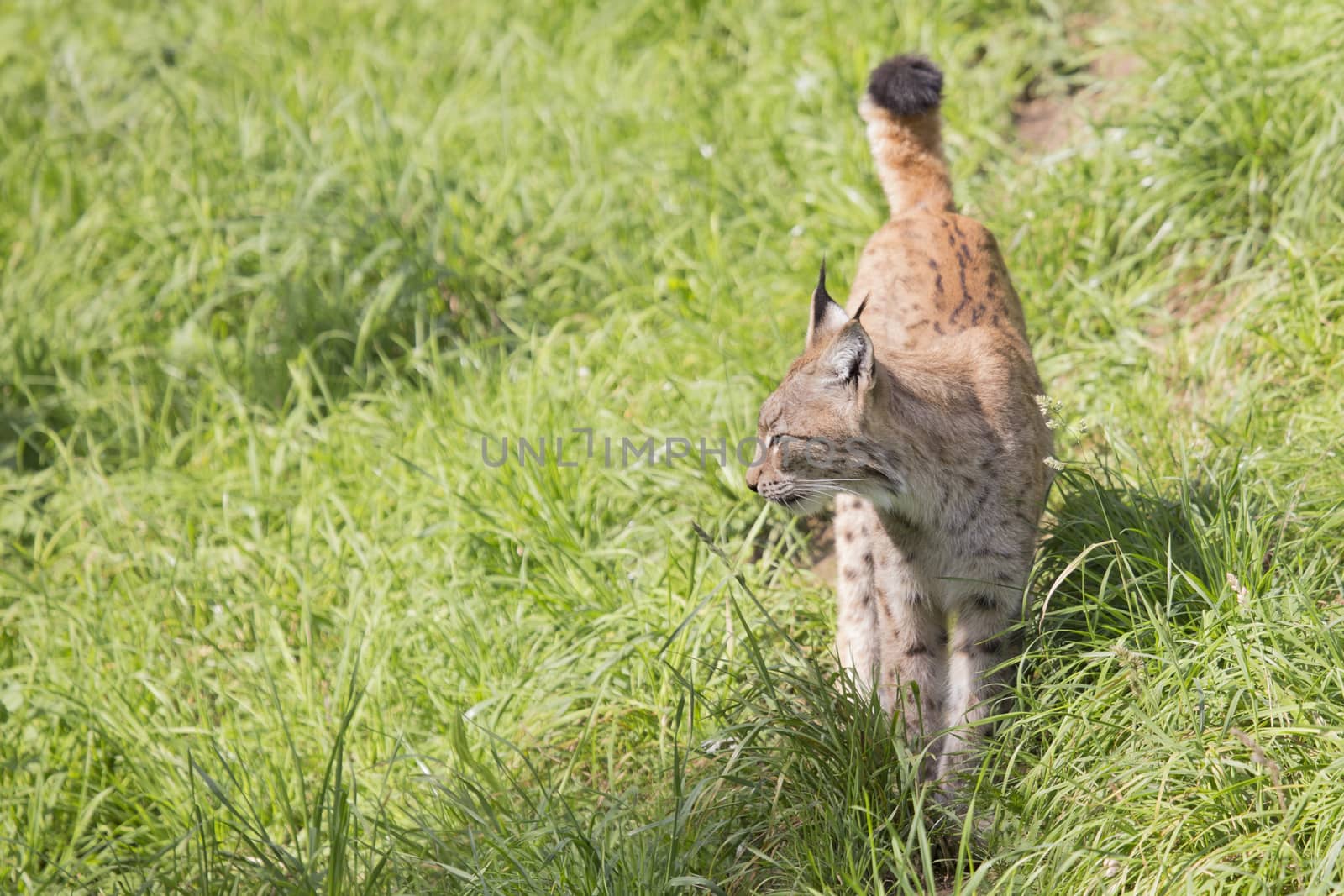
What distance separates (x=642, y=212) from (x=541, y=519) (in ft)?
6.71

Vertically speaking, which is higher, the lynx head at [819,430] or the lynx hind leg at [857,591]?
the lynx head at [819,430]

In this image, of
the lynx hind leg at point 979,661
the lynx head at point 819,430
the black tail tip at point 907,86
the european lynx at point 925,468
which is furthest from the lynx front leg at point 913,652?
the black tail tip at point 907,86

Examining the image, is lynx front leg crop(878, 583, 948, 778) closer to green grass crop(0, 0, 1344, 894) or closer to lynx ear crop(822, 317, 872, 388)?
green grass crop(0, 0, 1344, 894)

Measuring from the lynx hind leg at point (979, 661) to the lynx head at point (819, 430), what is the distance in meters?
0.46

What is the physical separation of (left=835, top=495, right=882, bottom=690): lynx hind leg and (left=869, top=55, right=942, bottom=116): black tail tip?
4.23 feet

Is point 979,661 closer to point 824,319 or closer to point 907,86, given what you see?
point 824,319

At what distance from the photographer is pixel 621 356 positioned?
5.30 m

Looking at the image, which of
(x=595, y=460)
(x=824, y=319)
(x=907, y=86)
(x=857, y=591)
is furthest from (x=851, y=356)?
(x=595, y=460)

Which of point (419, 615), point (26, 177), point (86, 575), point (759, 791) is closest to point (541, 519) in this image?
point (419, 615)

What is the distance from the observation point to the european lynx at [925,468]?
3.33 m

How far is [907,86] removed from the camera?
407cm

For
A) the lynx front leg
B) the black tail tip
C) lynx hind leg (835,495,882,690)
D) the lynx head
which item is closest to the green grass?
lynx hind leg (835,495,882,690)

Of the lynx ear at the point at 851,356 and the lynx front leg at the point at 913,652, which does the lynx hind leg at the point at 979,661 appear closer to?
the lynx front leg at the point at 913,652

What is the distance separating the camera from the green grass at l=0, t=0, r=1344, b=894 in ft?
10.3
